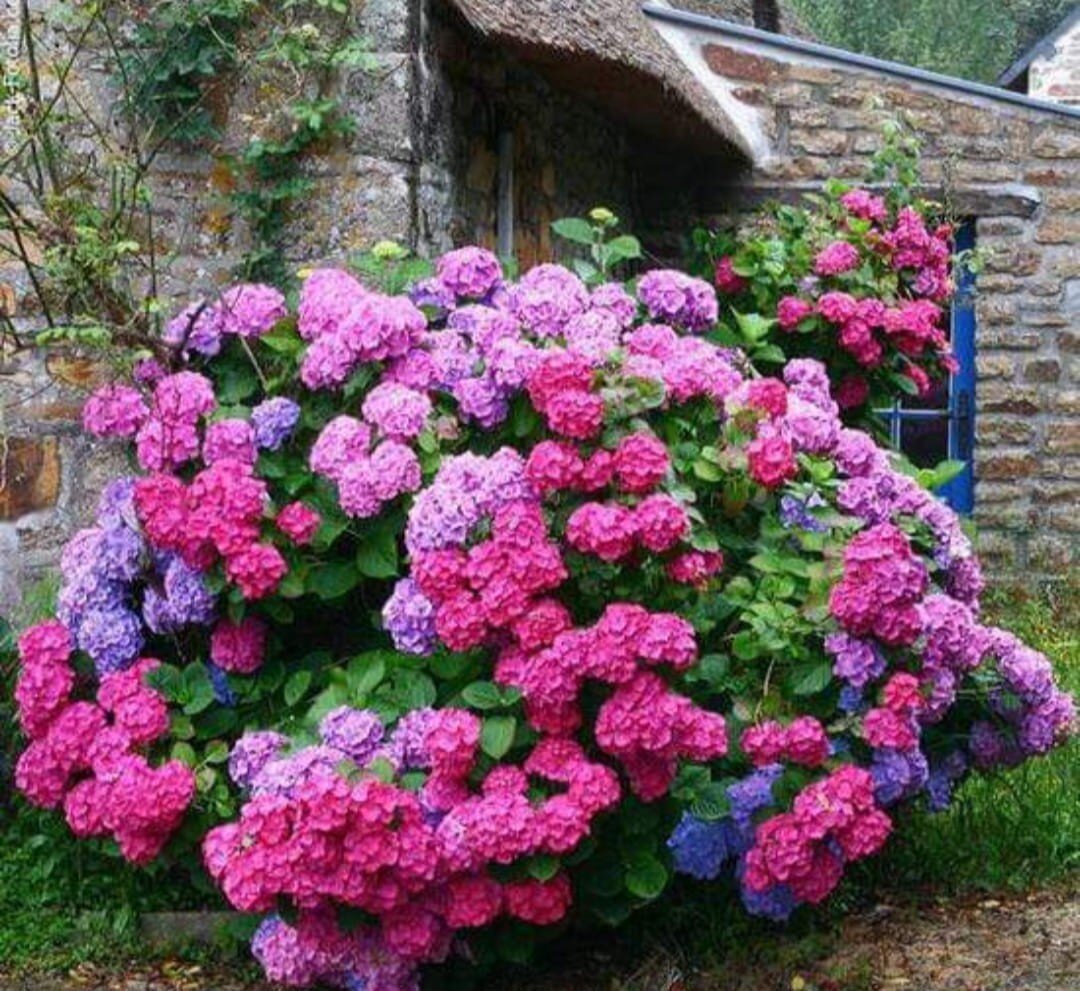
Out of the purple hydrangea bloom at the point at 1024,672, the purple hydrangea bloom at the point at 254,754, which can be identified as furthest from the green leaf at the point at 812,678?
the purple hydrangea bloom at the point at 254,754

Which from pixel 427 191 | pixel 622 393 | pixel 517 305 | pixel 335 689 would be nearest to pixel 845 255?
pixel 427 191

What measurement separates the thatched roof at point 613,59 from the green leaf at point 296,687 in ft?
6.87

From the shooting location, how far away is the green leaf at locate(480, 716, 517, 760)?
3.82 m

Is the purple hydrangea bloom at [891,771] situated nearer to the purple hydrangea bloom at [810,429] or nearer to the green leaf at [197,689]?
the purple hydrangea bloom at [810,429]

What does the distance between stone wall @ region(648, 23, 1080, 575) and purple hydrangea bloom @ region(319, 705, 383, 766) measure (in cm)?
544

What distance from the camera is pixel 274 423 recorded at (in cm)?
446

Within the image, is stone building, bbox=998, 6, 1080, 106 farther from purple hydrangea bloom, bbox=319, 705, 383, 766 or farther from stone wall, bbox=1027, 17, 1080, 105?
purple hydrangea bloom, bbox=319, 705, 383, 766

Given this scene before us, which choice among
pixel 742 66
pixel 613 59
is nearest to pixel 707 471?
pixel 613 59

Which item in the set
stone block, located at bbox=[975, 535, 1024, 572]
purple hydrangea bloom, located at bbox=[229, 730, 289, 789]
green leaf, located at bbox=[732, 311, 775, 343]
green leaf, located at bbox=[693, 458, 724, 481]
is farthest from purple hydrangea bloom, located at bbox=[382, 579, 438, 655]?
stone block, located at bbox=[975, 535, 1024, 572]

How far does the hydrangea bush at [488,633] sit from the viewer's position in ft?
12.5

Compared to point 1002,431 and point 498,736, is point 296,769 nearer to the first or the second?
point 498,736

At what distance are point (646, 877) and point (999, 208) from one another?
18.9ft

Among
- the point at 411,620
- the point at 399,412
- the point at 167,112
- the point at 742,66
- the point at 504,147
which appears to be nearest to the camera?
the point at 411,620

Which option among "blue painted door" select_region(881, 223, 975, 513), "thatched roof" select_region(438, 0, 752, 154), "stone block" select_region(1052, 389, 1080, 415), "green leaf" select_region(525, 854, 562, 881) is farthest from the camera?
"blue painted door" select_region(881, 223, 975, 513)
